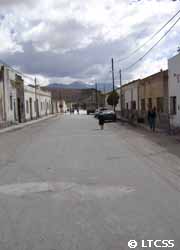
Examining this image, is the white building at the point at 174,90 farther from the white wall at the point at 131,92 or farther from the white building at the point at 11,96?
the white wall at the point at 131,92

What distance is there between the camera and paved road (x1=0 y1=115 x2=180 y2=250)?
5410mm

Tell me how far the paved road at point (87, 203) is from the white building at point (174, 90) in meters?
16.3

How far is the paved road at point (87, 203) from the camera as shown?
541 centimetres

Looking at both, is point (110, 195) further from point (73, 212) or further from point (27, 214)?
point (27, 214)

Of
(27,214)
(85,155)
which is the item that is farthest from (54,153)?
(27,214)

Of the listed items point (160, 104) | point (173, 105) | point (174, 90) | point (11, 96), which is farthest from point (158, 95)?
point (11, 96)

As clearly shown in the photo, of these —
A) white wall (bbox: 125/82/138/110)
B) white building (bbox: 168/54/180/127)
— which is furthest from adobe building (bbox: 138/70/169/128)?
white wall (bbox: 125/82/138/110)

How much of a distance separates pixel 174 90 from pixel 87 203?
77.4 feet

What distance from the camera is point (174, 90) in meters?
29.9

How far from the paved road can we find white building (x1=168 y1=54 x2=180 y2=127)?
16277 millimetres

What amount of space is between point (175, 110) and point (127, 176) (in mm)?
20808

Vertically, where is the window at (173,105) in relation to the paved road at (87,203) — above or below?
above

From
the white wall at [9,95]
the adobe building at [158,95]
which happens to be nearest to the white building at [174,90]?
the adobe building at [158,95]

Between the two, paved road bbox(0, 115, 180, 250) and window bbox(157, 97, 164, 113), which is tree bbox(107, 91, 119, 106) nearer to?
window bbox(157, 97, 164, 113)
